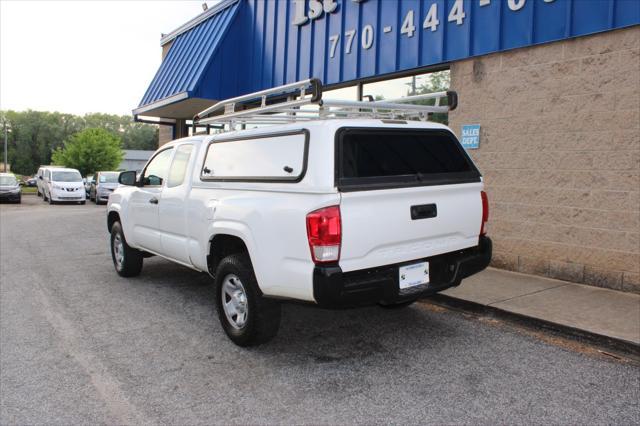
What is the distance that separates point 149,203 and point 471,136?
472 cm

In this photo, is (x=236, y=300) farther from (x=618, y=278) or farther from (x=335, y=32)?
(x=335, y=32)

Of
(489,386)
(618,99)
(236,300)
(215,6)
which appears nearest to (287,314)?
(236,300)

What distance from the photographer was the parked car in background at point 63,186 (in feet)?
75.0

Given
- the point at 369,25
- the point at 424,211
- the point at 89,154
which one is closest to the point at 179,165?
the point at 424,211

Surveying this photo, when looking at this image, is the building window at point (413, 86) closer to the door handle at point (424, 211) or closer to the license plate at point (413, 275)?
the door handle at point (424, 211)

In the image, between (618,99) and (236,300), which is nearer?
(236,300)

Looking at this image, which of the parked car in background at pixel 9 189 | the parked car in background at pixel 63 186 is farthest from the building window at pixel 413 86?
the parked car in background at pixel 9 189

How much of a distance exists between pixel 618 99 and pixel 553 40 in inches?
45.7

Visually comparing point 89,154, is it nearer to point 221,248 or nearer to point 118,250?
point 118,250

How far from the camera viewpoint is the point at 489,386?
12.1 ft

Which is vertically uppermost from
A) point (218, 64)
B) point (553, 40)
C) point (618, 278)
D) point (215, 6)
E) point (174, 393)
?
point (215, 6)

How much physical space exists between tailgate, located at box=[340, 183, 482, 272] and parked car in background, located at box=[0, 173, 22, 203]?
22469mm

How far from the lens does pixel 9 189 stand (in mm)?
21797

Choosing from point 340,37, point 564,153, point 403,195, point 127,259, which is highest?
point 340,37
